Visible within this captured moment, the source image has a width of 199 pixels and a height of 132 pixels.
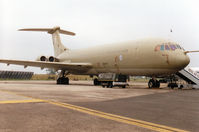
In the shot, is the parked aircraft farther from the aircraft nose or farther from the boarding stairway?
the boarding stairway

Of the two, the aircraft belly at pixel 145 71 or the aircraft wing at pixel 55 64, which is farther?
the aircraft wing at pixel 55 64

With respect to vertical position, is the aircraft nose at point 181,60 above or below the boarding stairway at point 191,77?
above

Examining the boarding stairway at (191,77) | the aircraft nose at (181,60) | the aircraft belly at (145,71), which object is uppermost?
the aircraft nose at (181,60)

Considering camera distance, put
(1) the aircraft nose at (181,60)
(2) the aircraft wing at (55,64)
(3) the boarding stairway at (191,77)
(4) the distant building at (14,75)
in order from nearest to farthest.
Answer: (1) the aircraft nose at (181,60) → (3) the boarding stairway at (191,77) → (2) the aircraft wing at (55,64) → (4) the distant building at (14,75)

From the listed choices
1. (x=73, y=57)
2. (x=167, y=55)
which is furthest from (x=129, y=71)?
(x=73, y=57)

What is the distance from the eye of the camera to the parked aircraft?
16.5 m

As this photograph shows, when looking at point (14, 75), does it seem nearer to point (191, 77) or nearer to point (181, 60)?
point (191, 77)

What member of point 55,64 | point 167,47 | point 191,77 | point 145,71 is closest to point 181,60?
point 167,47

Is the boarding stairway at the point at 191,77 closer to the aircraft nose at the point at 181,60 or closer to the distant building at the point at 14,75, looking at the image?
the aircraft nose at the point at 181,60

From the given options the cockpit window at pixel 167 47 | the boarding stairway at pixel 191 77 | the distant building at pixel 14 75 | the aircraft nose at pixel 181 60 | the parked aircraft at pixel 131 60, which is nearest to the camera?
the aircraft nose at pixel 181 60

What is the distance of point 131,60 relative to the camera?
18.5 meters

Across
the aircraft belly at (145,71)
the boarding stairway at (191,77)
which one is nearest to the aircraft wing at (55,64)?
the aircraft belly at (145,71)

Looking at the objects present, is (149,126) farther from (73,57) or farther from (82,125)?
(73,57)

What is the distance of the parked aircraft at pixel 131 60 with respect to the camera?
16516 millimetres
